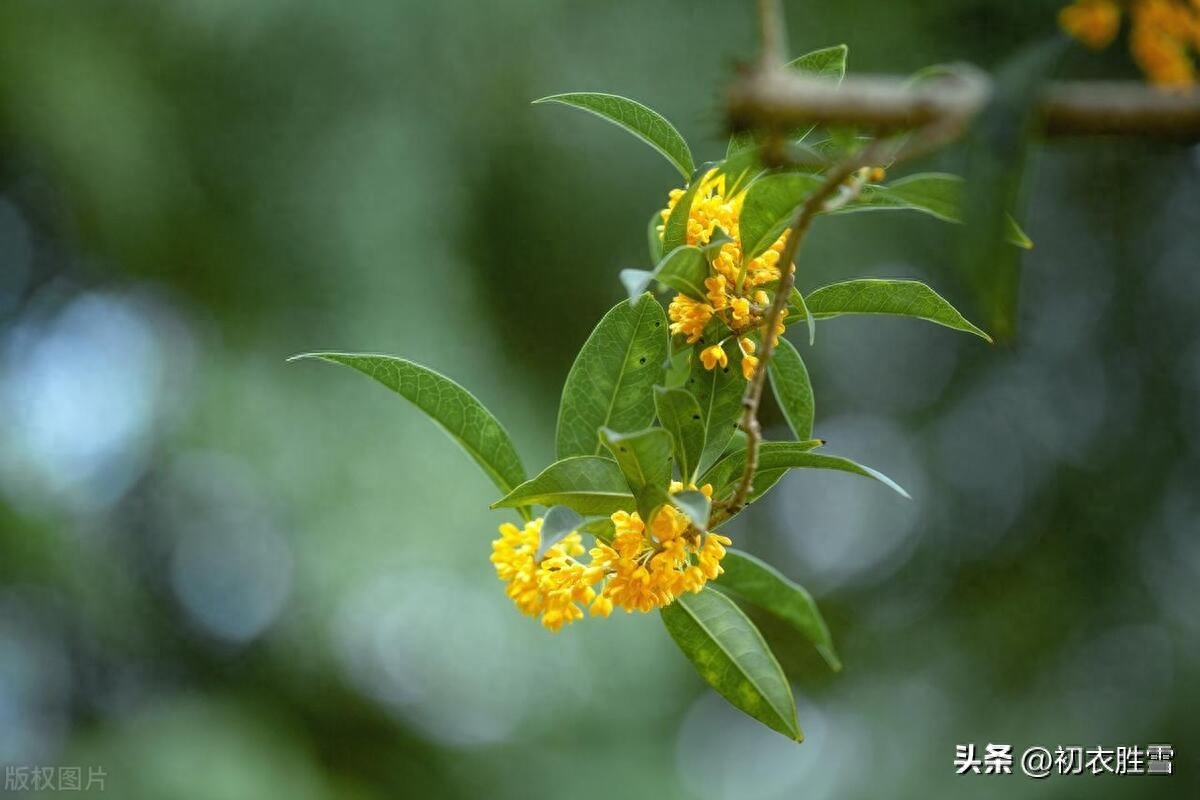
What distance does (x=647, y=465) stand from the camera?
0.49m

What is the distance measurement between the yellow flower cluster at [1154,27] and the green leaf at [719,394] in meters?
0.22

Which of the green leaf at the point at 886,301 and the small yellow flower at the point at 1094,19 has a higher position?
the green leaf at the point at 886,301

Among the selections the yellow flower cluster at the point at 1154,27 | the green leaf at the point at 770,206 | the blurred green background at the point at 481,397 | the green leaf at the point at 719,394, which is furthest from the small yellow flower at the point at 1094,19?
the blurred green background at the point at 481,397

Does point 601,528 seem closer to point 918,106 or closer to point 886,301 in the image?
point 886,301

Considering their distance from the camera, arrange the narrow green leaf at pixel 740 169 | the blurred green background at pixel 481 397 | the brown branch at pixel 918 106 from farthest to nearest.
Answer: the blurred green background at pixel 481 397, the narrow green leaf at pixel 740 169, the brown branch at pixel 918 106

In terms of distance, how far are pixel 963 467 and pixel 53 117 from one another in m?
2.75

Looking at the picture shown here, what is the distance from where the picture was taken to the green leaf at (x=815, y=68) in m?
0.56

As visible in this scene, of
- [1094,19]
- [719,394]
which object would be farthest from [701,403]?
[1094,19]

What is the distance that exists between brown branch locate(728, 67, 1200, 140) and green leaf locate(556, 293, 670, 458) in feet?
0.91

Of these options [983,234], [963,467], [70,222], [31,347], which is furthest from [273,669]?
[983,234]

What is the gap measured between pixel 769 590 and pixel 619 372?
5.5 inches

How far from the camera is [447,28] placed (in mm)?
3102

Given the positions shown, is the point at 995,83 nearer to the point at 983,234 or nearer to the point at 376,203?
the point at 983,234

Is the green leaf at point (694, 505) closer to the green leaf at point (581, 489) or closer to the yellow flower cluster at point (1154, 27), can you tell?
the green leaf at point (581, 489)
